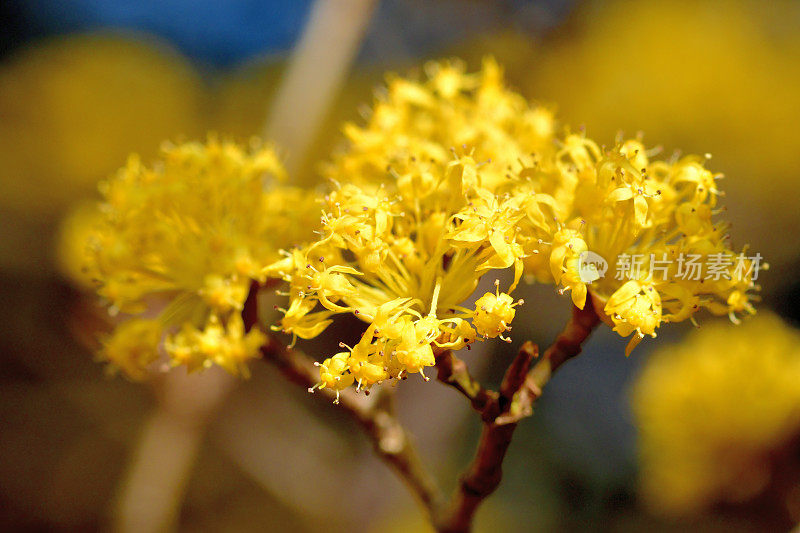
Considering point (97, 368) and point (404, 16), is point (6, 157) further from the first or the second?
point (404, 16)

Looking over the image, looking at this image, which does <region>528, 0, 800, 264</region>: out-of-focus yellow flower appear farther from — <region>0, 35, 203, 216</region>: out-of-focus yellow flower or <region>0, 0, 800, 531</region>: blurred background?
<region>0, 35, 203, 216</region>: out-of-focus yellow flower

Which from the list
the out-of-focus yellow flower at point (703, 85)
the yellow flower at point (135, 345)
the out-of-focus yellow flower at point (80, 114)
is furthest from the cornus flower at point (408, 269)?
the out-of-focus yellow flower at point (80, 114)

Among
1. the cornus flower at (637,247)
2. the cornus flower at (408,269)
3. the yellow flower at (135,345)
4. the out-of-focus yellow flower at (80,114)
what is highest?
the cornus flower at (637,247)

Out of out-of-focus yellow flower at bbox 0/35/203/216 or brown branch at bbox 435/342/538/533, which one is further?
out-of-focus yellow flower at bbox 0/35/203/216

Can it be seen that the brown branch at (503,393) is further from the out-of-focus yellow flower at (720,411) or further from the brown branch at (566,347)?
the out-of-focus yellow flower at (720,411)

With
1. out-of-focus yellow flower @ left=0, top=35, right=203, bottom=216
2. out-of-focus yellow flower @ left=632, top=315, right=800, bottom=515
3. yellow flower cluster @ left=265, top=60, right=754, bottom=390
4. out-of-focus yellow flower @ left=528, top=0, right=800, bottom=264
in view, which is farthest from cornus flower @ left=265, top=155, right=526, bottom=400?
out-of-focus yellow flower @ left=0, top=35, right=203, bottom=216

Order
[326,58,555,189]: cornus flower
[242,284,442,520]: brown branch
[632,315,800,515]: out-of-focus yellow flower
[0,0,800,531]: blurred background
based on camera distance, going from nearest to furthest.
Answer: [242,284,442,520]: brown branch
[326,58,555,189]: cornus flower
[632,315,800,515]: out-of-focus yellow flower
[0,0,800,531]: blurred background
